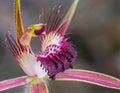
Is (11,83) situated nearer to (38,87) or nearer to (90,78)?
(38,87)

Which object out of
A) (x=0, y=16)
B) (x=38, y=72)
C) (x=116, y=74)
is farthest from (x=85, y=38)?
(x=38, y=72)

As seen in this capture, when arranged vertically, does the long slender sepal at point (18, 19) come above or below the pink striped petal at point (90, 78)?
above

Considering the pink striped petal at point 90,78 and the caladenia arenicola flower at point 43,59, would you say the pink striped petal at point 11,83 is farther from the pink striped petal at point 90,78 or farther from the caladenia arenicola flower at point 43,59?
the pink striped petal at point 90,78

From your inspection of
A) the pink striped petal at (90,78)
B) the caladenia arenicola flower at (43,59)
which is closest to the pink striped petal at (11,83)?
the caladenia arenicola flower at (43,59)

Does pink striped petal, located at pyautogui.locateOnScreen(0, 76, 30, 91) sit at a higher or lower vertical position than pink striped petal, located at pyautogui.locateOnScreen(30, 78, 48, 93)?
higher

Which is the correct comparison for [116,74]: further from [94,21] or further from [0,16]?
[0,16]

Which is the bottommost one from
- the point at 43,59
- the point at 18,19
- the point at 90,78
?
the point at 90,78

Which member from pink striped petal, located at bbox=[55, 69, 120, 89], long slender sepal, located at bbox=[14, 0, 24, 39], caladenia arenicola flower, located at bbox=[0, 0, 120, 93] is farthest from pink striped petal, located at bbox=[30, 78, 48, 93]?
long slender sepal, located at bbox=[14, 0, 24, 39]

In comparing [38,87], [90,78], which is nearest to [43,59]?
[38,87]

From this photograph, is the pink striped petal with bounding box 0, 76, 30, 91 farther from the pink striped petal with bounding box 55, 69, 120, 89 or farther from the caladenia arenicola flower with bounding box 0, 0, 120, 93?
the pink striped petal with bounding box 55, 69, 120, 89
